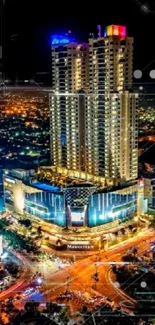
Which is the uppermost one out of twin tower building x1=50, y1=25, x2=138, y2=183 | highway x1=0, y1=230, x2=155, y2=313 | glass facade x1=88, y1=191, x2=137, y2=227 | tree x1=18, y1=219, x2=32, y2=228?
twin tower building x1=50, y1=25, x2=138, y2=183

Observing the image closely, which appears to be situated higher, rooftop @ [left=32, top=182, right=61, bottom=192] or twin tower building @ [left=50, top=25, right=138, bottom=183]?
twin tower building @ [left=50, top=25, right=138, bottom=183]

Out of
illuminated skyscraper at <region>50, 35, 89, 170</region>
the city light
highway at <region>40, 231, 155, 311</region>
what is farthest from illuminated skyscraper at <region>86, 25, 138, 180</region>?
the city light

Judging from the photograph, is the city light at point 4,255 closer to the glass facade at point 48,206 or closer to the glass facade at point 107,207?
the glass facade at point 48,206

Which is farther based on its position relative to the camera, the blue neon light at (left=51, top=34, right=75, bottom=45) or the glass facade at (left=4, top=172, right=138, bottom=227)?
the blue neon light at (left=51, top=34, right=75, bottom=45)

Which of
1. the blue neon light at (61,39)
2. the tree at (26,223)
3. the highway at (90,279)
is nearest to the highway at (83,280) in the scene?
the highway at (90,279)

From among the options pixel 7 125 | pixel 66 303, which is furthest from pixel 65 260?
pixel 7 125

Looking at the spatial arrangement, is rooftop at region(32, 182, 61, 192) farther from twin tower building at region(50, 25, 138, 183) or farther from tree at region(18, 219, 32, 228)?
twin tower building at region(50, 25, 138, 183)

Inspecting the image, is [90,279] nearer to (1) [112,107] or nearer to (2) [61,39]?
(1) [112,107]
